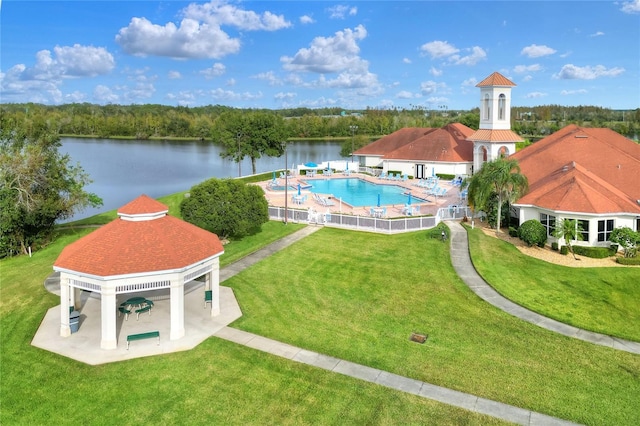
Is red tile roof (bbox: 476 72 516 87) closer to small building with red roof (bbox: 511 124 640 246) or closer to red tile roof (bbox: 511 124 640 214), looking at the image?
red tile roof (bbox: 511 124 640 214)

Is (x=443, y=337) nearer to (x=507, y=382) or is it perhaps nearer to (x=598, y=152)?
(x=507, y=382)

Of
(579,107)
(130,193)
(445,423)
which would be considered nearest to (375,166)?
(130,193)

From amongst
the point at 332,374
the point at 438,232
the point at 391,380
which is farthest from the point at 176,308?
the point at 438,232

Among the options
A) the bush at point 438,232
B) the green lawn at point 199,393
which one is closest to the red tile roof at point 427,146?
the bush at point 438,232

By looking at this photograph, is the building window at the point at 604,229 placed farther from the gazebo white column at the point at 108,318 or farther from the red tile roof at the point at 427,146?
the red tile roof at the point at 427,146

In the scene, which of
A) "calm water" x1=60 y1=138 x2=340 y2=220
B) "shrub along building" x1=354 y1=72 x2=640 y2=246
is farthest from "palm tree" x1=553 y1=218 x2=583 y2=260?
"calm water" x1=60 y1=138 x2=340 y2=220
